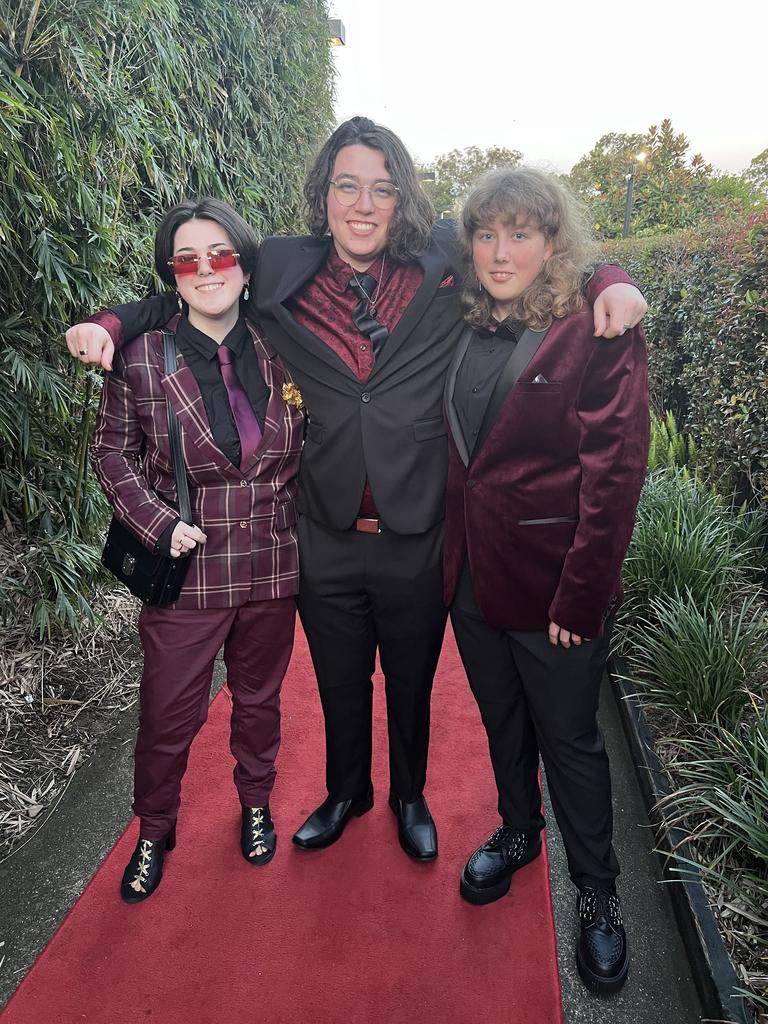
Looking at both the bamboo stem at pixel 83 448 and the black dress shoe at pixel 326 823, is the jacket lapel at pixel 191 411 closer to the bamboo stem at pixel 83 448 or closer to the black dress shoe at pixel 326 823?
the bamboo stem at pixel 83 448

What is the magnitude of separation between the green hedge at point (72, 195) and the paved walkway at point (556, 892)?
783 mm

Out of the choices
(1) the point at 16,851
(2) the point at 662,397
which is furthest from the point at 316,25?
(1) the point at 16,851

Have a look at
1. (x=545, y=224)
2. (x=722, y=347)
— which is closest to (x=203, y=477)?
(x=545, y=224)

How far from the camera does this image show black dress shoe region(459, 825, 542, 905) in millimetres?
1994

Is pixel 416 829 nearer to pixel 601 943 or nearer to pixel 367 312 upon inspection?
pixel 601 943

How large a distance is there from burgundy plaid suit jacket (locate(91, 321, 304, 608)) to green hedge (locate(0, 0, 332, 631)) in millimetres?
691

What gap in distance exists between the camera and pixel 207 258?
179 cm

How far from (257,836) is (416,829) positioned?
1.67 ft

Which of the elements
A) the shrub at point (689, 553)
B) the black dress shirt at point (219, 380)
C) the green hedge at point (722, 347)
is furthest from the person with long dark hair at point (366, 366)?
the green hedge at point (722, 347)

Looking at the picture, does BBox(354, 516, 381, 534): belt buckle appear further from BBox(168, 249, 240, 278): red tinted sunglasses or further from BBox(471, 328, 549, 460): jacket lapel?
BBox(168, 249, 240, 278): red tinted sunglasses

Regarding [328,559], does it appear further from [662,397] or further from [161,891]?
[662,397]

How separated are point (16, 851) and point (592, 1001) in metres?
1.79

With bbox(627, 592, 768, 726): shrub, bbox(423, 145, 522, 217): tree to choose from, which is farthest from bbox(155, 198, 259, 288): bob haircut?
bbox(423, 145, 522, 217): tree

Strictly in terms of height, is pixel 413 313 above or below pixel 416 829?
above
